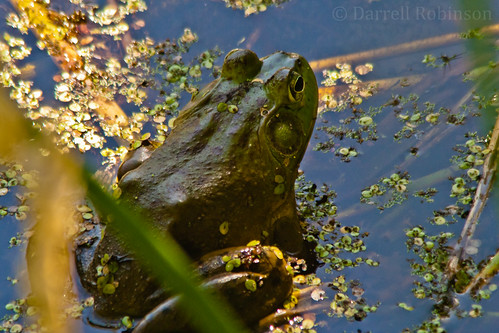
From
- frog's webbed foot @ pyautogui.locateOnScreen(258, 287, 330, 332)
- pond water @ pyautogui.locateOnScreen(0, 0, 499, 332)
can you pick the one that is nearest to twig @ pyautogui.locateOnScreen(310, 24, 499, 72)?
pond water @ pyautogui.locateOnScreen(0, 0, 499, 332)

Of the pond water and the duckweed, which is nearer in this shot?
the duckweed

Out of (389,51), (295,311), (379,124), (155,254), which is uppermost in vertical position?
(389,51)

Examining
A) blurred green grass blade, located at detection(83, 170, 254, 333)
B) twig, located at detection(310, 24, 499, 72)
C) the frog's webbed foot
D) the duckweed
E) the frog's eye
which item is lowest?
blurred green grass blade, located at detection(83, 170, 254, 333)

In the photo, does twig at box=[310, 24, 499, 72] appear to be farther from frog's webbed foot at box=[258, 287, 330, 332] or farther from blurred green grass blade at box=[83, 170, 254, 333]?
blurred green grass blade at box=[83, 170, 254, 333]

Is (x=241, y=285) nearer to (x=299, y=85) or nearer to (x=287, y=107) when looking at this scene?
(x=287, y=107)

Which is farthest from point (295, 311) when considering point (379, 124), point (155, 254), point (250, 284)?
point (155, 254)

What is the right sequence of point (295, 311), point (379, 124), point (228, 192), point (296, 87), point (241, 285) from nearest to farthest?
1. point (241, 285)
2. point (228, 192)
3. point (295, 311)
4. point (296, 87)
5. point (379, 124)

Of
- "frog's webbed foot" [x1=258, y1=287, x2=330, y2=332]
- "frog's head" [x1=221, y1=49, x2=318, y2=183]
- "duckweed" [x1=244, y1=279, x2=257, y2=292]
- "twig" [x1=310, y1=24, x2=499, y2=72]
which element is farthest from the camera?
"twig" [x1=310, y1=24, x2=499, y2=72]

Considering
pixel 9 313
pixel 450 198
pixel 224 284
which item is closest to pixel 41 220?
pixel 9 313

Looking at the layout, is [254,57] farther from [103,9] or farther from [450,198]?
[103,9]
